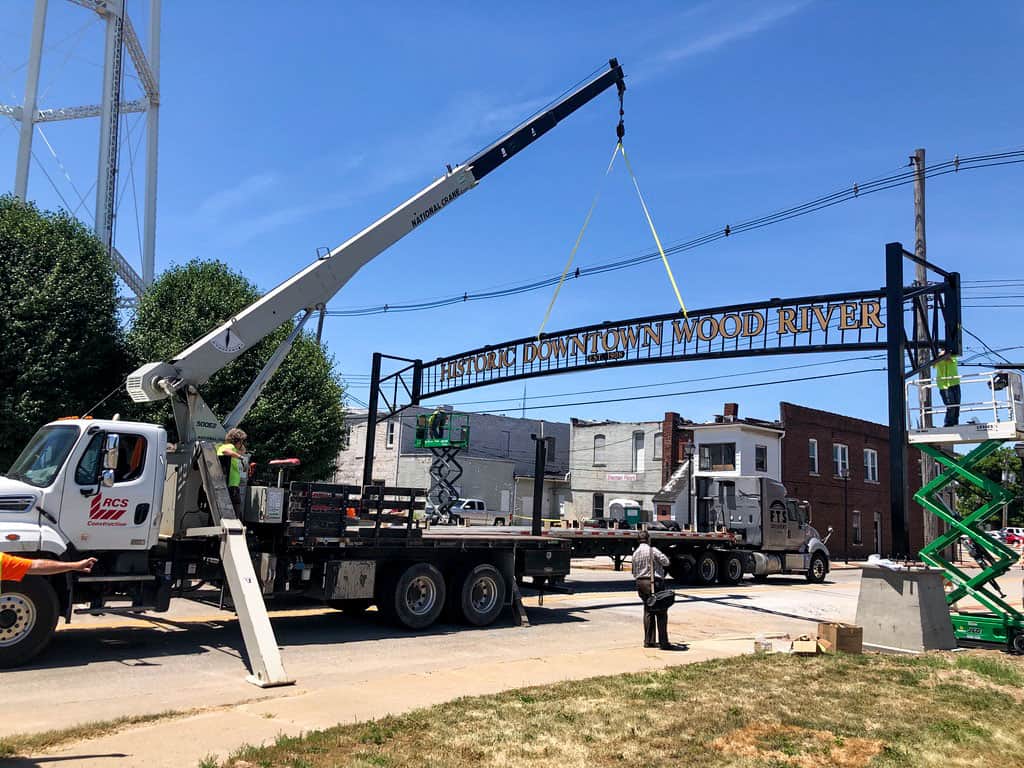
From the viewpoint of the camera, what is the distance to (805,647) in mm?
11914

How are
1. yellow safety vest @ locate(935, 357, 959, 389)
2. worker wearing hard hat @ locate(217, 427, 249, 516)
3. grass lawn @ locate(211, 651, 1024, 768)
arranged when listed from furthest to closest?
1. yellow safety vest @ locate(935, 357, 959, 389)
2. worker wearing hard hat @ locate(217, 427, 249, 516)
3. grass lawn @ locate(211, 651, 1024, 768)

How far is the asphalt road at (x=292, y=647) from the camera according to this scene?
8.48 metres

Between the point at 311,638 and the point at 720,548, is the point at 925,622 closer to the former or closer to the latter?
the point at 311,638

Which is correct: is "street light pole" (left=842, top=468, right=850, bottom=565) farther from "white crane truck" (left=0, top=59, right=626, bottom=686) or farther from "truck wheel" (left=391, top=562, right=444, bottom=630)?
"truck wheel" (left=391, top=562, right=444, bottom=630)

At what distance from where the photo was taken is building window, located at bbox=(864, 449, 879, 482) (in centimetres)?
4706

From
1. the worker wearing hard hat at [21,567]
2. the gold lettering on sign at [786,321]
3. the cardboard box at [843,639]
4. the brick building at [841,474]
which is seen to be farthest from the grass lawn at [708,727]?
the brick building at [841,474]

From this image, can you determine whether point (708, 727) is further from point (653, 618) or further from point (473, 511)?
point (473, 511)

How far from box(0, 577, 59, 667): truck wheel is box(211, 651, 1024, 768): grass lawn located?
463 centimetres

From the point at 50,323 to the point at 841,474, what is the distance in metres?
38.3

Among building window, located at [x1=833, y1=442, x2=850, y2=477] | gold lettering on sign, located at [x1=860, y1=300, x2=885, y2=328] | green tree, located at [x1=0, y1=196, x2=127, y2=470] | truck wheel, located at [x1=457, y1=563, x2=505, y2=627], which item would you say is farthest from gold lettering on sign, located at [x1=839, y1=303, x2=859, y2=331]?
building window, located at [x1=833, y1=442, x2=850, y2=477]

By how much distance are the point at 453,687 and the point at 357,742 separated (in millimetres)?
2645

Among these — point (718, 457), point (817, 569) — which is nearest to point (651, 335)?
point (817, 569)

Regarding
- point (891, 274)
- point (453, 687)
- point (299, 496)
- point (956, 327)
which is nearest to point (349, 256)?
point (299, 496)

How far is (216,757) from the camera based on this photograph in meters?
6.32
